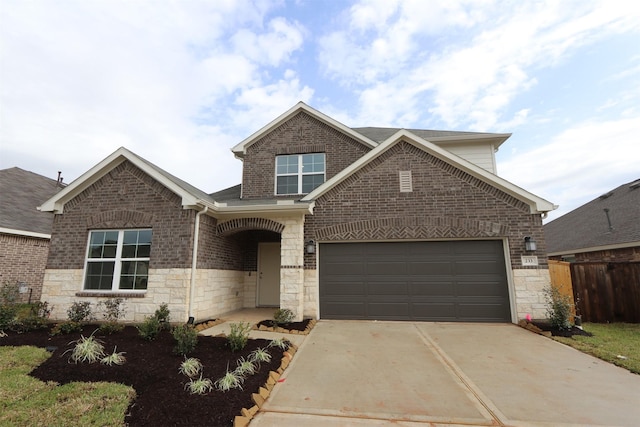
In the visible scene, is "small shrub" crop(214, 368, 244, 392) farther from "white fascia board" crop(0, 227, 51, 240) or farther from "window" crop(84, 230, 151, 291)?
"white fascia board" crop(0, 227, 51, 240)

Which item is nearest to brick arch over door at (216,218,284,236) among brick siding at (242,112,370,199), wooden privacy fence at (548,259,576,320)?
brick siding at (242,112,370,199)

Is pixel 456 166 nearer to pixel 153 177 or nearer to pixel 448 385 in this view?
pixel 448 385

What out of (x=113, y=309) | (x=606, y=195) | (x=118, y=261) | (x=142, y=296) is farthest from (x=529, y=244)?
(x=606, y=195)

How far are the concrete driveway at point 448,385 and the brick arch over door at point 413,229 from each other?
2.84 meters

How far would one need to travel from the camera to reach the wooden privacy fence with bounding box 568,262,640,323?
27.7 feet

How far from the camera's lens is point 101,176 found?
27.6 ft

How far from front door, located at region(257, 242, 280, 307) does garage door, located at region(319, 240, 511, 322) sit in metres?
2.67

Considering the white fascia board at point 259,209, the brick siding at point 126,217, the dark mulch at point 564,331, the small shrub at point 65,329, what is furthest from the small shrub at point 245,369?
the dark mulch at point 564,331

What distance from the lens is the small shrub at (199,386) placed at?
3.61 metres

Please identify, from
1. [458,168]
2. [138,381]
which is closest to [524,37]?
[458,168]

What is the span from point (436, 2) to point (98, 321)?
38.8 feet

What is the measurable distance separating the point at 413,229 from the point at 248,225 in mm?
4939

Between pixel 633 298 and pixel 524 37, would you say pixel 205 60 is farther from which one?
pixel 633 298

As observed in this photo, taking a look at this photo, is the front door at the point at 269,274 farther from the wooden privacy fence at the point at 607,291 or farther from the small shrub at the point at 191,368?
the wooden privacy fence at the point at 607,291
